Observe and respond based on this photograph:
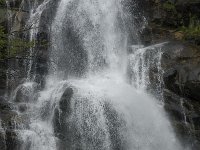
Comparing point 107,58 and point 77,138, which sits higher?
point 107,58

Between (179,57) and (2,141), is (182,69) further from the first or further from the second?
(2,141)

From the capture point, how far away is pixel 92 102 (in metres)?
15.2

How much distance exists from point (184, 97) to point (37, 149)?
6074 mm

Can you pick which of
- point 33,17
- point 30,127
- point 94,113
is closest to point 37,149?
point 30,127

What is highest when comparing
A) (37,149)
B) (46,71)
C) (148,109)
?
(46,71)

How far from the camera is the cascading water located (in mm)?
14234

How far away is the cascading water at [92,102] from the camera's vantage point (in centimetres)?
1423

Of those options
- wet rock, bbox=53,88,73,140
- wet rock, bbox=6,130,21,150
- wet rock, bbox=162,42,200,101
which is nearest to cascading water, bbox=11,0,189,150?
wet rock, bbox=53,88,73,140

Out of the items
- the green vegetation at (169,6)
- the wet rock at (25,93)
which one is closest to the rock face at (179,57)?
the green vegetation at (169,6)

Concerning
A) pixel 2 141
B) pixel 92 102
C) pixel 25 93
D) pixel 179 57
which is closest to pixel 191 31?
pixel 179 57

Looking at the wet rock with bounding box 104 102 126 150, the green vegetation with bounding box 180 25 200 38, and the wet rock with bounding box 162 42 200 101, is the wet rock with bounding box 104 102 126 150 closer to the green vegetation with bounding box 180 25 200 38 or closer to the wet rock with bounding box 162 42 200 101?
the wet rock with bounding box 162 42 200 101

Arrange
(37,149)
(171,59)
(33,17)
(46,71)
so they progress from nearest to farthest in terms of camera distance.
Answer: (37,149), (171,59), (46,71), (33,17)

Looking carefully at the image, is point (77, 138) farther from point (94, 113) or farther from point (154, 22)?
point (154, 22)

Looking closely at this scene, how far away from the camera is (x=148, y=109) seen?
15.4m
